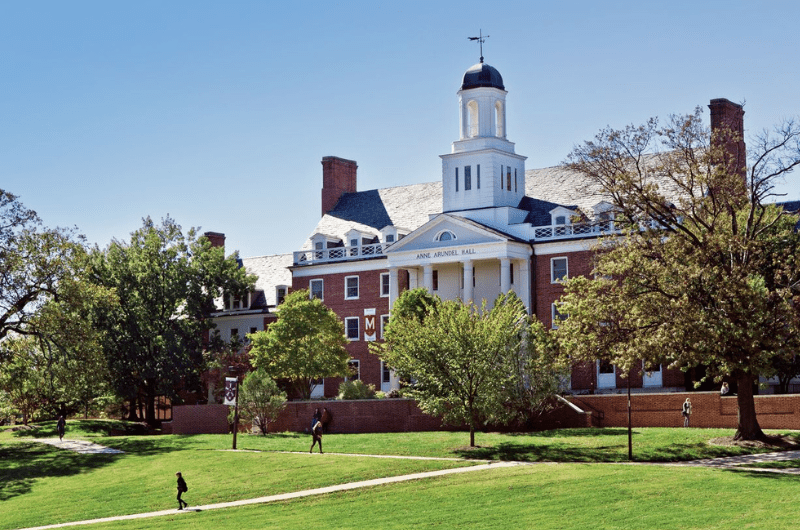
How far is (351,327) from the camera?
77.5 meters

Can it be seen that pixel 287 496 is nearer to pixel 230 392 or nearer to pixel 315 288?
pixel 230 392

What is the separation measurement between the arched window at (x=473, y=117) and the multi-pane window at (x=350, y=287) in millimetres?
12352

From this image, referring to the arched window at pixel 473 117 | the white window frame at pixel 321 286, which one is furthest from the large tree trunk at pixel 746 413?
the white window frame at pixel 321 286

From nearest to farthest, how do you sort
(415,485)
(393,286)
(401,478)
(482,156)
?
1. (415,485)
2. (401,478)
3. (482,156)
4. (393,286)

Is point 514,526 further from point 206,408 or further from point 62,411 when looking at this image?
point 62,411

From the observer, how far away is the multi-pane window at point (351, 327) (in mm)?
77375

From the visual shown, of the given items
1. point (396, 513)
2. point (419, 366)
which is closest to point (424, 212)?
point (419, 366)

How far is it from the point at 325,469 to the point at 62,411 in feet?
139

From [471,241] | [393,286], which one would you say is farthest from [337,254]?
[471,241]

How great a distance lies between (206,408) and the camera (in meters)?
64.9

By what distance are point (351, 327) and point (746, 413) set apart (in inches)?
1503

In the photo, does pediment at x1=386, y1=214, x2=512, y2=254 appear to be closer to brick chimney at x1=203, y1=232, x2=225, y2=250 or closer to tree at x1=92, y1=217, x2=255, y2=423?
tree at x1=92, y1=217, x2=255, y2=423

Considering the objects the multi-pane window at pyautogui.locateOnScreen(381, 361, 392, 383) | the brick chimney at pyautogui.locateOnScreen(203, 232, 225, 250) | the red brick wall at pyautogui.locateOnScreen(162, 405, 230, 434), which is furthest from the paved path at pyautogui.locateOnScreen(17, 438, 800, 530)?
the brick chimney at pyautogui.locateOnScreen(203, 232, 225, 250)

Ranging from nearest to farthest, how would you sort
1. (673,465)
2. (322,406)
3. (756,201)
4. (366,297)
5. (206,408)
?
(673,465), (756,201), (322,406), (206,408), (366,297)
